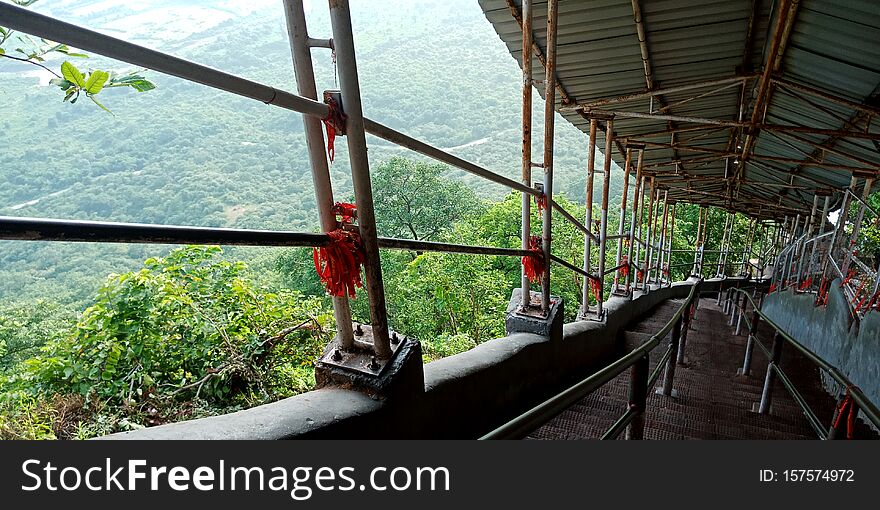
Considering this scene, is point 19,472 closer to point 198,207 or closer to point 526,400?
point 526,400

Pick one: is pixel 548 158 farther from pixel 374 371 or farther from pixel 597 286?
pixel 597 286

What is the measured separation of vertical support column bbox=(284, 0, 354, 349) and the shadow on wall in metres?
4.72

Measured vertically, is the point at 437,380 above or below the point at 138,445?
below

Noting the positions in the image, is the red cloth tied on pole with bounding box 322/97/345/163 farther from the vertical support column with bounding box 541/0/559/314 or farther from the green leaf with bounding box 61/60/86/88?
the vertical support column with bounding box 541/0/559/314

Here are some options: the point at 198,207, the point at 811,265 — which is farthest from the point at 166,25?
the point at 811,265

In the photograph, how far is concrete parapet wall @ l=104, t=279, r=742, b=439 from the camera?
5.07 feet

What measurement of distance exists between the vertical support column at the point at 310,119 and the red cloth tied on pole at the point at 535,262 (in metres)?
2.24

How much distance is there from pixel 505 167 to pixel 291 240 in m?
46.5

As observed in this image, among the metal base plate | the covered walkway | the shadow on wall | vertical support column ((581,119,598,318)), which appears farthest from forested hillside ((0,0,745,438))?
the shadow on wall

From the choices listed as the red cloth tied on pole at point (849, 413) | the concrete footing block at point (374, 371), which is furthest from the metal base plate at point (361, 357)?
the red cloth tied on pole at point (849, 413)

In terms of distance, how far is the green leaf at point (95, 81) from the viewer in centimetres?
124

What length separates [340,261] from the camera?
1.67 meters

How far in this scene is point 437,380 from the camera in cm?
230

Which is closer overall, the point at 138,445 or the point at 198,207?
the point at 138,445
